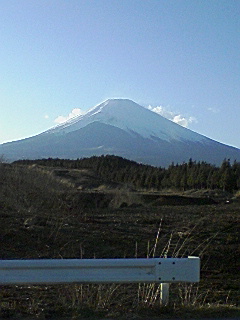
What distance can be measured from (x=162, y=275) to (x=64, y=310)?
1.18 m

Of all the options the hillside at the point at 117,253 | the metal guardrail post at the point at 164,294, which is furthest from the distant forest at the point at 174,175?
the metal guardrail post at the point at 164,294

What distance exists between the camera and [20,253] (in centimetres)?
1029

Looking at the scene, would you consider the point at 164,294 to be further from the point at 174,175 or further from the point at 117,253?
the point at 174,175

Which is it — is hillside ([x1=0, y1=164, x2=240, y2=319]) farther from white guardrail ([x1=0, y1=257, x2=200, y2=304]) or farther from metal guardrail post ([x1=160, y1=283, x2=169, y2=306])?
white guardrail ([x1=0, y1=257, x2=200, y2=304])

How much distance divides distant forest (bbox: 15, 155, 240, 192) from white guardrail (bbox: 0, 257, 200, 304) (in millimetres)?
44936

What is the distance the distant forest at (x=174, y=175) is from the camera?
2007 inches

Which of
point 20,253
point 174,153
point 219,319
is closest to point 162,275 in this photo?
point 219,319

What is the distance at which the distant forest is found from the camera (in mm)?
50969

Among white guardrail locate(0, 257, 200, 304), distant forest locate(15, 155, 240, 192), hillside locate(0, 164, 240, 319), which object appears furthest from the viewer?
distant forest locate(15, 155, 240, 192)

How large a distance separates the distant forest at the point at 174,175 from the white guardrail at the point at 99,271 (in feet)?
147

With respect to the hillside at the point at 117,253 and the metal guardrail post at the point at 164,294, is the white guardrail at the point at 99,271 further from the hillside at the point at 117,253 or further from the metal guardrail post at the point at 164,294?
the hillside at the point at 117,253

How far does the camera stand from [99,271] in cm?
601

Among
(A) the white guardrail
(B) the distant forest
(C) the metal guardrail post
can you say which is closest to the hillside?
(C) the metal guardrail post

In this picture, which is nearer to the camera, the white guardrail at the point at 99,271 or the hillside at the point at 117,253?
the white guardrail at the point at 99,271
